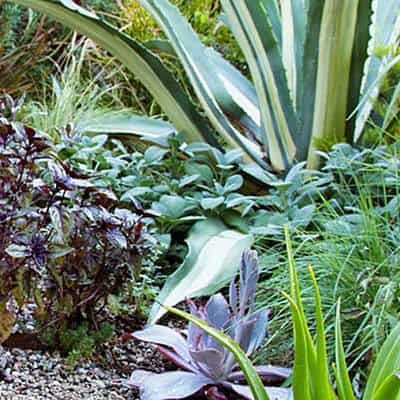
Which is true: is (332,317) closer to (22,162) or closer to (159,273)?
(159,273)

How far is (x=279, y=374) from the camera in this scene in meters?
1.48

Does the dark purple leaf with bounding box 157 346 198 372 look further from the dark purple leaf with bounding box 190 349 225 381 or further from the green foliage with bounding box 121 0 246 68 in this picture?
the green foliage with bounding box 121 0 246 68

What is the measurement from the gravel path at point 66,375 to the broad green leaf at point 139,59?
1.07 meters

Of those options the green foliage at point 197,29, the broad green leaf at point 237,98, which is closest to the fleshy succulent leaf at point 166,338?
the broad green leaf at point 237,98

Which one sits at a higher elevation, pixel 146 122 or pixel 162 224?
pixel 146 122

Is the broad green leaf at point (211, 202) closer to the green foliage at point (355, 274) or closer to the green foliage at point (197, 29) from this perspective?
the green foliage at point (355, 274)

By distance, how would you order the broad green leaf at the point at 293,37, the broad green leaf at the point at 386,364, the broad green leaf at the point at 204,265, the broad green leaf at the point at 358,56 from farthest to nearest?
the broad green leaf at the point at 293,37, the broad green leaf at the point at 358,56, the broad green leaf at the point at 204,265, the broad green leaf at the point at 386,364

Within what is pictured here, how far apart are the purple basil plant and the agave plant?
872 mm

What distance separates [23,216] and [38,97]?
2905mm

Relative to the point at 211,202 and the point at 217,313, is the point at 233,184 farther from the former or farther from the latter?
the point at 217,313

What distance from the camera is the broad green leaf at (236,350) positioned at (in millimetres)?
1016

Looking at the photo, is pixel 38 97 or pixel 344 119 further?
pixel 38 97

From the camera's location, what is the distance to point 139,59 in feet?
8.20

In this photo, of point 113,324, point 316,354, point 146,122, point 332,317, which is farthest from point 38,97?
point 316,354
